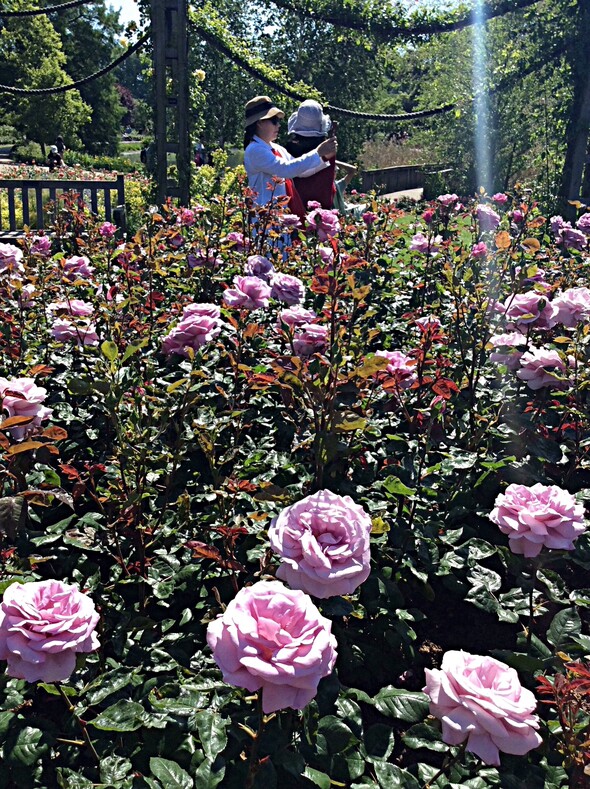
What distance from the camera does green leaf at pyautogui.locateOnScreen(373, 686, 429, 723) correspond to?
1.33m

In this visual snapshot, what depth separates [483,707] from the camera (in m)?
1.01

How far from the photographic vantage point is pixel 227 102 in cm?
2798

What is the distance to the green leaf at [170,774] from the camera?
3.82ft

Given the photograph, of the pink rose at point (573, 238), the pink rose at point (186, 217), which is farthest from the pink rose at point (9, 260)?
the pink rose at point (573, 238)

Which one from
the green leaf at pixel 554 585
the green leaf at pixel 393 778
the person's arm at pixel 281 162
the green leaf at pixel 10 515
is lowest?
the green leaf at pixel 393 778

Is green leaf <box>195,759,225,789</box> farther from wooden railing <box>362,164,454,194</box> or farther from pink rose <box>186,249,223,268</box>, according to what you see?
wooden railing <box>362,164,454,194</box>

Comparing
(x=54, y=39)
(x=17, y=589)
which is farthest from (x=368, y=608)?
(x=54, y=39)

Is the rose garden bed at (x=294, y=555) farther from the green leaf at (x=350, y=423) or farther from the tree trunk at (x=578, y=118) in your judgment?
the tree trunk at (x=578, y=118)

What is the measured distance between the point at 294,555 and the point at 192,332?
Result: 103 centimetres

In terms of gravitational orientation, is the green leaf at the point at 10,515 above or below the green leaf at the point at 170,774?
above

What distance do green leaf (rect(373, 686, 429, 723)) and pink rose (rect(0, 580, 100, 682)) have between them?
54cm

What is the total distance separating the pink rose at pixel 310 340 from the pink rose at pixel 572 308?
79cm

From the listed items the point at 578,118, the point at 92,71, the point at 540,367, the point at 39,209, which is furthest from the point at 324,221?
the point at 92,71

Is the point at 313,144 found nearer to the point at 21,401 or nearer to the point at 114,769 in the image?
the point at 21,401
